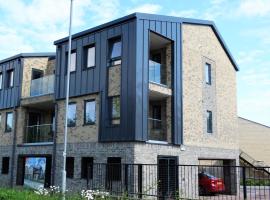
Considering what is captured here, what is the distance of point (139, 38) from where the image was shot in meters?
20.0

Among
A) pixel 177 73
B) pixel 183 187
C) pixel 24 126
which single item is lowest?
pixel 183 187

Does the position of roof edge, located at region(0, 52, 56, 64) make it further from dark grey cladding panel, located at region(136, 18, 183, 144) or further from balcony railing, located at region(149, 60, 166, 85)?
dark grey cladding panel, located at region(136, 18, 183, 144)

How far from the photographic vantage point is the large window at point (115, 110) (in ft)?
66.2

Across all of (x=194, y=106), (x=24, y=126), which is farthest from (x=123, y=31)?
(x=24, y=126)

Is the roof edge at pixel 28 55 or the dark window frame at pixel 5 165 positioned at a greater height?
the roof edge at pixel 28 55

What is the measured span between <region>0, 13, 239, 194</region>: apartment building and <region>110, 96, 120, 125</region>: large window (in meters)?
0.05

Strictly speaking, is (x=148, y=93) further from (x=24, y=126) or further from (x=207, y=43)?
(x=24, y=126)

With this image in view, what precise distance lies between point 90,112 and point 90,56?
3.18 metres

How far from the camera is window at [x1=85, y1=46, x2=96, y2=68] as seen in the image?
22.2 metres

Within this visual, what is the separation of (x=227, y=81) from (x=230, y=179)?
648cm

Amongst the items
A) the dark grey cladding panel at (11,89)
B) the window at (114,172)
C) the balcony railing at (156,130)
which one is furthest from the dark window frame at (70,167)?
the dark grey cladding panel at (11,89)

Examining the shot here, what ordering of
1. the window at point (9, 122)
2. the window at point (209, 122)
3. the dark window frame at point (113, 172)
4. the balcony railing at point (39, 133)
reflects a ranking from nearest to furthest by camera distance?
the dark window frame at point (113, 172) → the balcony railing at point (39, 133) → the window at point (209, 122) → the window at point (9, 122)

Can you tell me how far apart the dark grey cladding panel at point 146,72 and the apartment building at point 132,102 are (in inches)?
1.9

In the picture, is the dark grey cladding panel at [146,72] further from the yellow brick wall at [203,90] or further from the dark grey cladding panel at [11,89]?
the dark grey cladding panel at [11,89]
